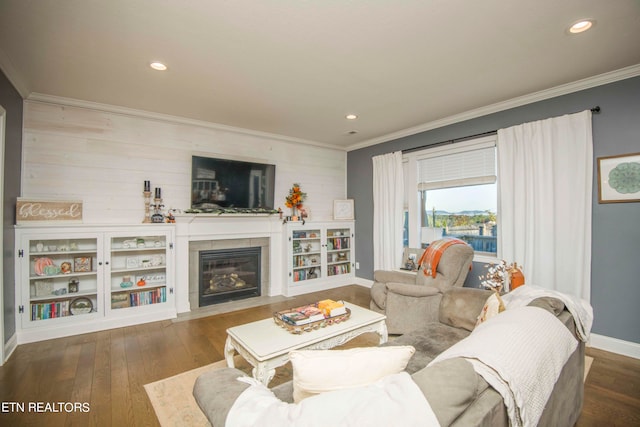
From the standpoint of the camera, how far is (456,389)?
0.84 metres

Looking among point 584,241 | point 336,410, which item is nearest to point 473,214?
point 584,241

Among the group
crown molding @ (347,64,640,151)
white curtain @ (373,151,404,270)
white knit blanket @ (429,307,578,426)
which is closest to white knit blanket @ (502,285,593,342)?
white knit blanket @ (429,307,578,426)

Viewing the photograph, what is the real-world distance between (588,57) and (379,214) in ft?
10.1

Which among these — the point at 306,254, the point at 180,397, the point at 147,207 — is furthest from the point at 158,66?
the point at 306,254

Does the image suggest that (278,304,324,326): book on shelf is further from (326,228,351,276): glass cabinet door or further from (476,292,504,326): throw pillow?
(326,228,351,276): glass cabinet door

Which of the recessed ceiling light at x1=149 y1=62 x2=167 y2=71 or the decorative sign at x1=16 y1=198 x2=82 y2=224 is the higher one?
the recessed ceiling light at x1=149 y1=62 x2=167 y2=71

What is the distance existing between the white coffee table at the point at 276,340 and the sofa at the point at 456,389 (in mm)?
367

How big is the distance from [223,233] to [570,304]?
150 inches

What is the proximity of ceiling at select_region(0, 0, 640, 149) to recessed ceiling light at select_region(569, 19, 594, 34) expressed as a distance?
0.15 feet

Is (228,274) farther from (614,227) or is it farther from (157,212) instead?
(614,227)

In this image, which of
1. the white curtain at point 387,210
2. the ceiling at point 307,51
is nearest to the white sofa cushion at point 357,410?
the ceiling at point 307,51

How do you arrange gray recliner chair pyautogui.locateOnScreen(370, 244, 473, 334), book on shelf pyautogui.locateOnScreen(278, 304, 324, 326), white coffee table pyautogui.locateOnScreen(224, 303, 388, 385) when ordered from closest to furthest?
white coffee table pyautogui.locateOnScreen(224, 303, 388, 385), book on shelf pyautogui.locateOnScreen(278, 304, 324, 326), gray recliner chair pyautogui.locateOnScreen(370, 244, 473, 334)

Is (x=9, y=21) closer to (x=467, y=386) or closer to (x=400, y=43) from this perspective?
(x=400, y=43)

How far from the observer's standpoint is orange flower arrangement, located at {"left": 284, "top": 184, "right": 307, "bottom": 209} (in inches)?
191
